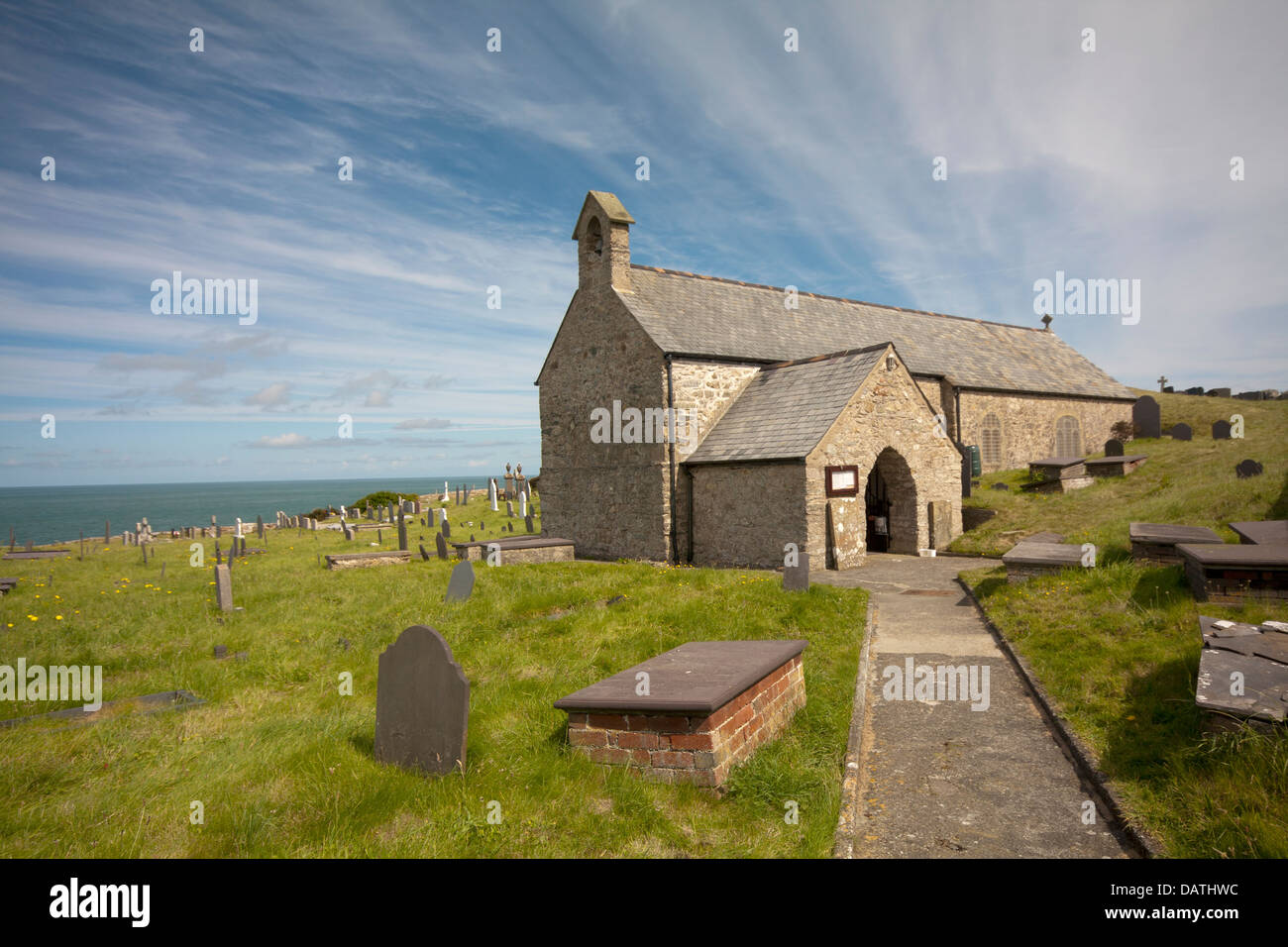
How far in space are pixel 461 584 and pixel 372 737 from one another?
597 centimetres

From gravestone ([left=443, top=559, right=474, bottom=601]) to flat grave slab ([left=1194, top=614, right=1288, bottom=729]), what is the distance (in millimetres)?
9976

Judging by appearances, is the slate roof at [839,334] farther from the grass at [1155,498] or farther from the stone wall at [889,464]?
the grass at [1155,498]

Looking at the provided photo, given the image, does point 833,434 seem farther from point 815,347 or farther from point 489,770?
point 489,770

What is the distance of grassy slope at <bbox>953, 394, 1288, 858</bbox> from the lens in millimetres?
4121

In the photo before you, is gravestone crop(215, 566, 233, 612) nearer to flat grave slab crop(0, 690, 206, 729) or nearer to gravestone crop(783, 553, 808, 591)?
flat grave slab crop(0, 690, 206, 729)

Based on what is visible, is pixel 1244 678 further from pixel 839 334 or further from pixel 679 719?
pixel 839 334

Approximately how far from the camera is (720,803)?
15.7ft

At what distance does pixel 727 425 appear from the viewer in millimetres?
19125

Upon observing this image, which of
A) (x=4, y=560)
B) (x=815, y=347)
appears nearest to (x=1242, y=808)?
(x=815, y=347)

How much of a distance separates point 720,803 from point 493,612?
6474 millimetres

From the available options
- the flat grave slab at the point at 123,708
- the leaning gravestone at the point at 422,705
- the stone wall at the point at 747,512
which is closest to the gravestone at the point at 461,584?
the flat grave slab at the point at 123,708

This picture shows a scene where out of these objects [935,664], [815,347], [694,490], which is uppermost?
[815,347]

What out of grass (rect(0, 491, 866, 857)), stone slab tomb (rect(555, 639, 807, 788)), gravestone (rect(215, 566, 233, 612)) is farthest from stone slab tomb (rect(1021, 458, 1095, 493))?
gravestone (rect(215, 566, 233, 612))

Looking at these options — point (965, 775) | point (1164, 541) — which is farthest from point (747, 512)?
point (965, 775)
